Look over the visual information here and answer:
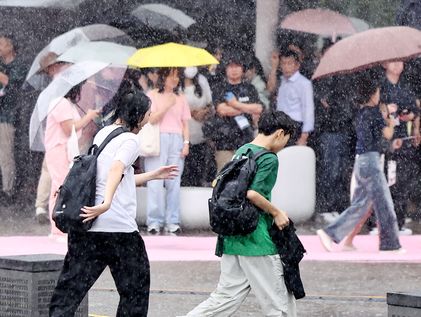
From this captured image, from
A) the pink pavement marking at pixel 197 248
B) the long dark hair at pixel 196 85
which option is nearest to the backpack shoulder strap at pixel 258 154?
the pink pavement marking at pixel 197 248

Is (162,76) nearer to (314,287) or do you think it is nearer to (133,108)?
(314,287)

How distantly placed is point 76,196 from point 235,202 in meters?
0.90

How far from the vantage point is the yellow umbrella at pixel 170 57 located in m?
15.6

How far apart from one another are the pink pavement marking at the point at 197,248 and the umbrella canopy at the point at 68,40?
2.10m

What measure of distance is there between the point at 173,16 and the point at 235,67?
176cm

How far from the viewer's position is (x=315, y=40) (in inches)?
695

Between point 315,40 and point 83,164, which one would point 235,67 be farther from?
point 83,164

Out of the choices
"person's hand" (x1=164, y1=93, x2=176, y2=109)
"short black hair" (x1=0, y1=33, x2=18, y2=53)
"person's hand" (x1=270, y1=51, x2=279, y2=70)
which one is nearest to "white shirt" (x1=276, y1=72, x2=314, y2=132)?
"person's hand" (x1=270, y1=51, x2=279, y2=70)

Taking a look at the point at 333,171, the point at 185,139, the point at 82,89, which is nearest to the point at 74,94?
the point at 82,89

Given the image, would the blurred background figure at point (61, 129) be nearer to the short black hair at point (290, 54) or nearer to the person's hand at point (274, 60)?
the short black hair at point (290, 54)

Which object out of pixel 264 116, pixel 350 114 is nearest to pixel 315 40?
pixel 350 114

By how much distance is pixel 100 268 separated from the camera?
8.45 m

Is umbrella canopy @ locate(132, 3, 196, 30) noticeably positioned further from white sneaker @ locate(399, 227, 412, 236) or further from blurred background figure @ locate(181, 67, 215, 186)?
white sneaker @ locate(399, 227, 412, 236)

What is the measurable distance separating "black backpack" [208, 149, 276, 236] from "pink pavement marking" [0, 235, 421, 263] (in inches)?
210
